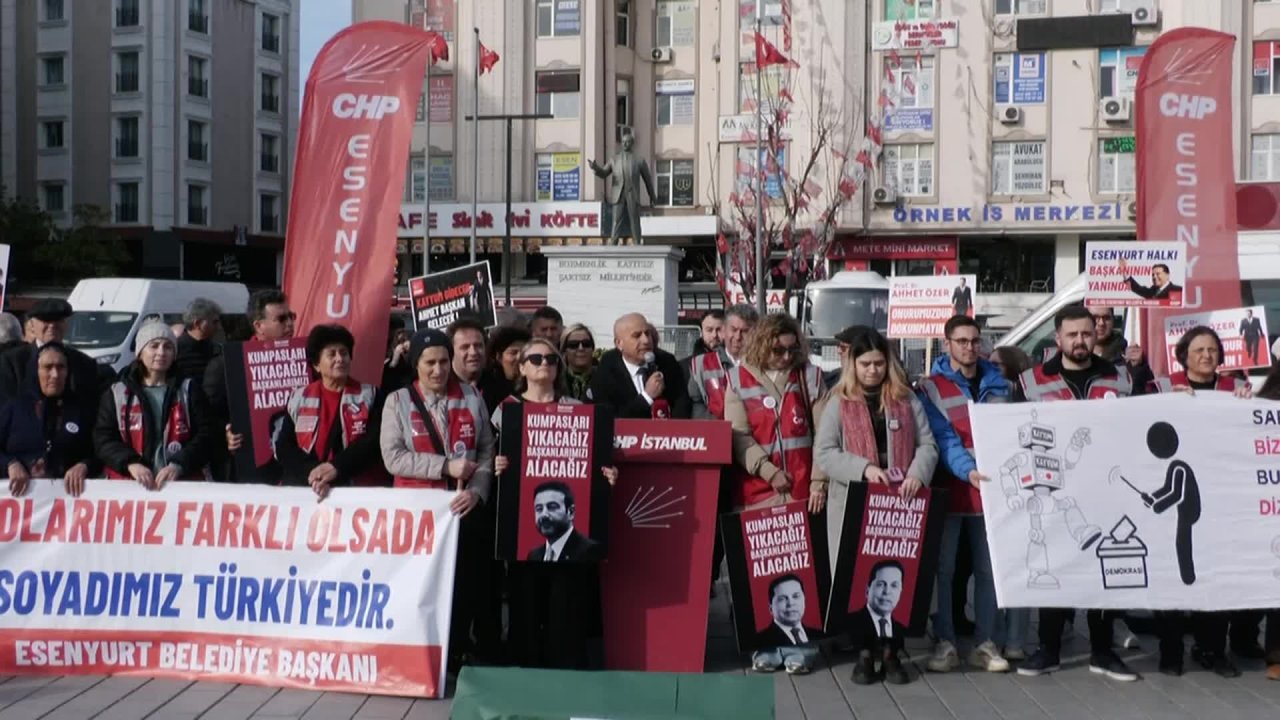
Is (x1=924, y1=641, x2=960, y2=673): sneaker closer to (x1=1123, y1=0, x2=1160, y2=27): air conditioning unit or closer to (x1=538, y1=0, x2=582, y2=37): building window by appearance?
(x1=1123, y1=0, x2=1160, y2=27): air conditioning unit

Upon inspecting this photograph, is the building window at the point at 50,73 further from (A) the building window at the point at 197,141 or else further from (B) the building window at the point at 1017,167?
(B) the building window at the point at 1017,167

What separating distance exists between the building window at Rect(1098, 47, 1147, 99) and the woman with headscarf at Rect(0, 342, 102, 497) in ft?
131

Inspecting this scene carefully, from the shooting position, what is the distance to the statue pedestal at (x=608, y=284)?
72.2ft

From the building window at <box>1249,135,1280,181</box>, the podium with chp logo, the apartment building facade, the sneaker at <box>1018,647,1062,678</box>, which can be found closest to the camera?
the podium with chp logo

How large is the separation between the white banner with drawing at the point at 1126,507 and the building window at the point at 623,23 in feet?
137

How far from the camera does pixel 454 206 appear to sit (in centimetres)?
4841

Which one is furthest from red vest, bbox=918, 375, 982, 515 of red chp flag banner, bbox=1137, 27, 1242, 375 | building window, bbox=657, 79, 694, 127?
building window, bbox=657, 79, 694, 127

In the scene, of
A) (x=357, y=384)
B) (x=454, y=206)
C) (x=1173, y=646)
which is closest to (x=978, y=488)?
(x=1173, y=646)

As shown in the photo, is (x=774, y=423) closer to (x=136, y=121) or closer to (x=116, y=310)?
(x=116, y=310)

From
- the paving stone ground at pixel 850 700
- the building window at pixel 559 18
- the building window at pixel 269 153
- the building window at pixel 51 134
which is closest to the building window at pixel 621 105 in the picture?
the building window at pixel 559 18

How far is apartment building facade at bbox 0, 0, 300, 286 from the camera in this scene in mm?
55781

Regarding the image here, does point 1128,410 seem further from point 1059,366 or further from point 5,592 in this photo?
point 5,592

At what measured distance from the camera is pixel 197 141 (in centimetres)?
5756

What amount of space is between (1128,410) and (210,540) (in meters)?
4.56
